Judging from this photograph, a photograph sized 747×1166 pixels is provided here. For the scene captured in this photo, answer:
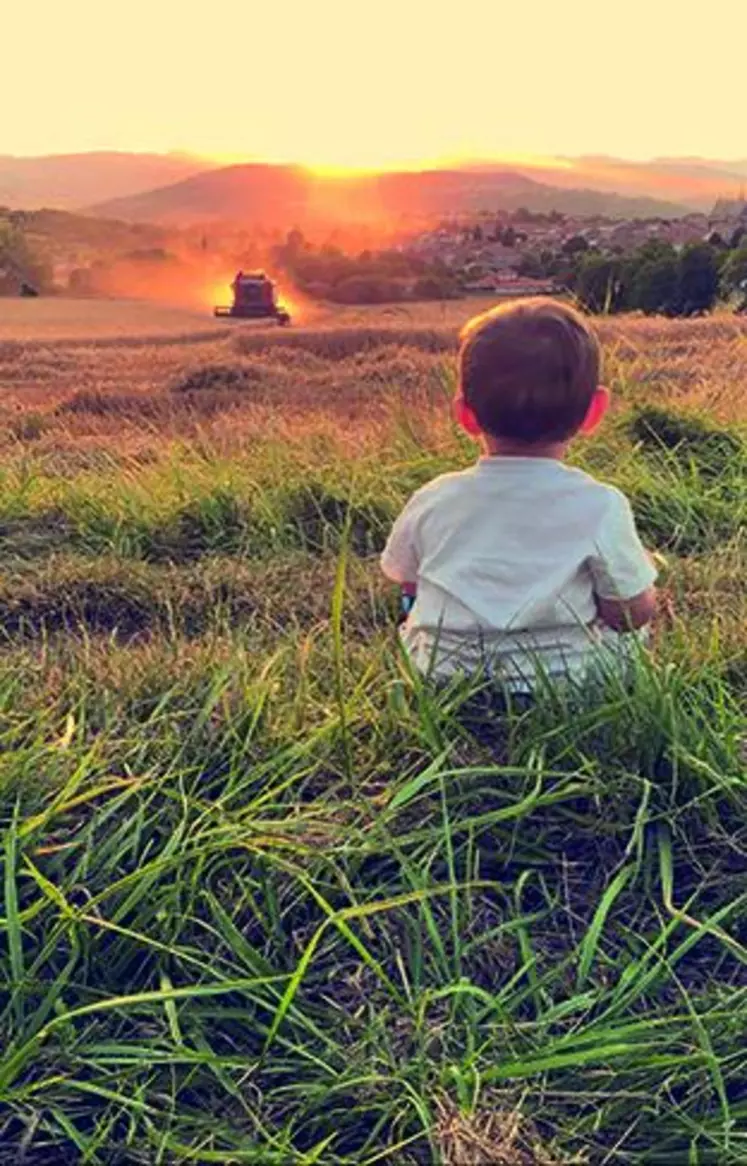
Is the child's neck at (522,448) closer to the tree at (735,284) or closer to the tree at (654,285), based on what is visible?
the tree at (735,284)

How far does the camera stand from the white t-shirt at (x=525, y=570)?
92.7 inches

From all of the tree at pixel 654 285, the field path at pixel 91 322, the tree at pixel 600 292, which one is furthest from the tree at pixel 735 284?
the field path at pixel 91 322

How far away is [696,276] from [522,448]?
19.1m

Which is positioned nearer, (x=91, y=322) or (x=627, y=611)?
(x=627, y=611)

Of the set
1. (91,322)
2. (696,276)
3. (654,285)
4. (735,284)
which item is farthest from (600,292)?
(91,322)

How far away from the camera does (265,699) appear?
2248mm

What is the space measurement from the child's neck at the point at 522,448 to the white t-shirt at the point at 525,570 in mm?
40

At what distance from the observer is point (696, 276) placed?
66.7 ft

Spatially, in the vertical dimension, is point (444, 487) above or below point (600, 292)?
above

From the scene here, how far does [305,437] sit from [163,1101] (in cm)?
393

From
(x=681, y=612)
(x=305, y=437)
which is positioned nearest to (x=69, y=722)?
(x=681, y=612)

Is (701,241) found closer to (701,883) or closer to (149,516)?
(149,516)

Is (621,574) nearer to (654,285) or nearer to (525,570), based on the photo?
(525,570)

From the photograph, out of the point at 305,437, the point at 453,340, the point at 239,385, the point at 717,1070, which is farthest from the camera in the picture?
the point at 453,340
